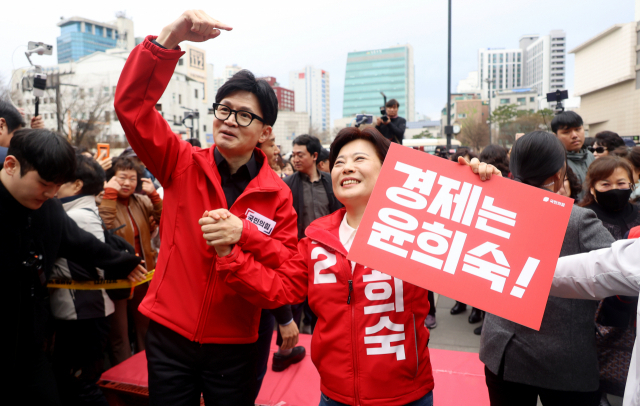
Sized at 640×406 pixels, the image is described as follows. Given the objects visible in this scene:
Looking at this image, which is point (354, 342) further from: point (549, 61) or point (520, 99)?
point (549, 61)

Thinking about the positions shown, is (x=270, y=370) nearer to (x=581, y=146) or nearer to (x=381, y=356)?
(x=381, y=356)

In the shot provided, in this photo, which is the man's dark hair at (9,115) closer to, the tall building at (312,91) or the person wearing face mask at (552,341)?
the person wearing face mask at (552,341)

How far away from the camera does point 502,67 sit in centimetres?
13562

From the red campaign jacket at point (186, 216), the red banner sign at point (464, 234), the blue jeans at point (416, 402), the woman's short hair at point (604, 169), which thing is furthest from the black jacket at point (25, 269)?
the woman's short hair at point (604, 169)

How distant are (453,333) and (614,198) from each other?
2.40 metres

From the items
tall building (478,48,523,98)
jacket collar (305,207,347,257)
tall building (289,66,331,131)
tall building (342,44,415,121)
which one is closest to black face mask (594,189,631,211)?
jacket collar (305,207,347,257)

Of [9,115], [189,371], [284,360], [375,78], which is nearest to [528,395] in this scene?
[189,371]

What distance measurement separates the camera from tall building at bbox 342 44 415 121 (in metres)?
124

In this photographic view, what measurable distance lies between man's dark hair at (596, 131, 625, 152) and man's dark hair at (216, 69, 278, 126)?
5.07 meters

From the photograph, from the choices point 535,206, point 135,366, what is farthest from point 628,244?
point 135,366

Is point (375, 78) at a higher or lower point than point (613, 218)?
higher

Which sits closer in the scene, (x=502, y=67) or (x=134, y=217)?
(x=134, y=217)

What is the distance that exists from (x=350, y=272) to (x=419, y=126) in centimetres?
10858

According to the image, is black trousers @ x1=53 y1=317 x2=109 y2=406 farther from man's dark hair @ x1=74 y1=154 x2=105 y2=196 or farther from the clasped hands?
the clasped hands
